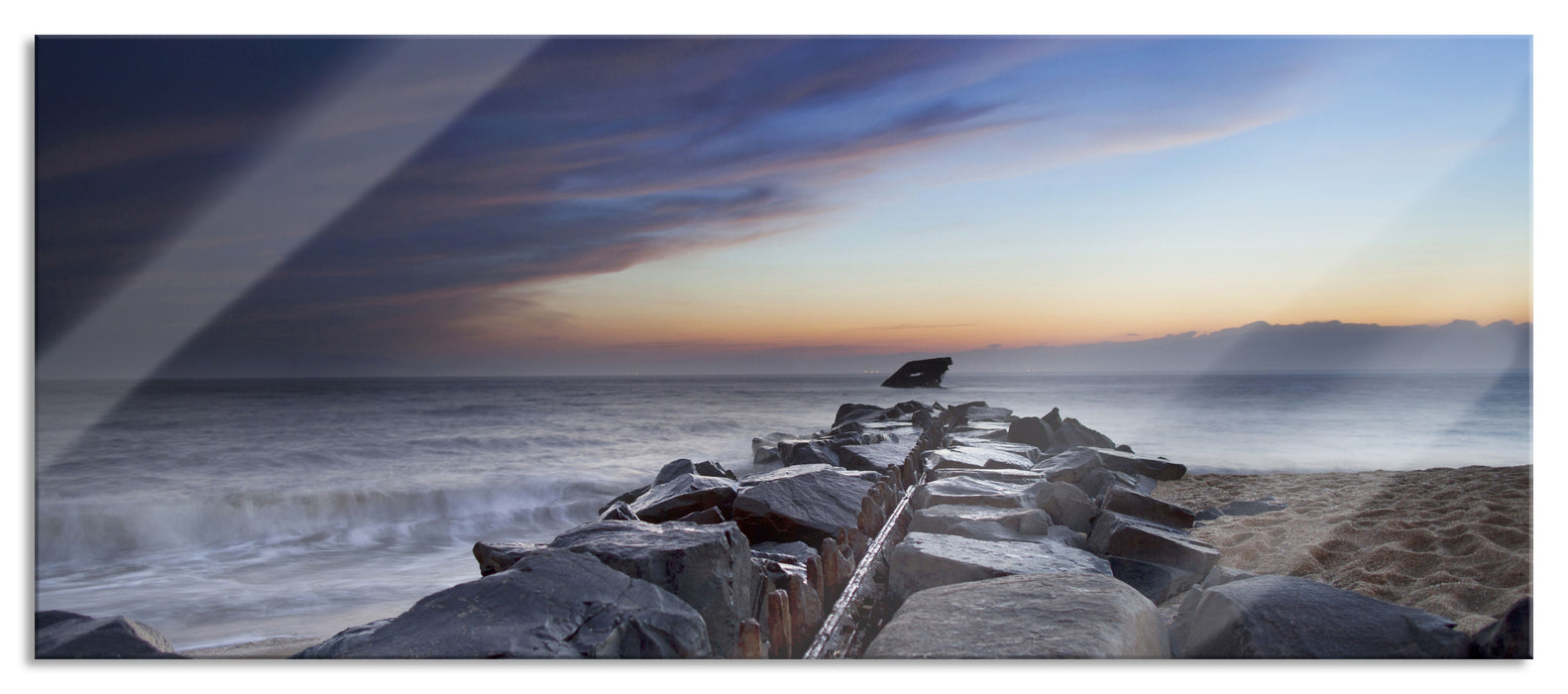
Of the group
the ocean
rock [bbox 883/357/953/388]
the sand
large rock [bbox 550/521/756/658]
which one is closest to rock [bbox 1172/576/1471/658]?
the sand

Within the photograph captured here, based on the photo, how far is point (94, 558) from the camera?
4.21 m

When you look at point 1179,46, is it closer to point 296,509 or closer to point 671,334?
point 671,334

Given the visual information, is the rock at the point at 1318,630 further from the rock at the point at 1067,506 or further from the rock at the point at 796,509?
the rock at the point at 1067,506

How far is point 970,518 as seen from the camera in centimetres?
369

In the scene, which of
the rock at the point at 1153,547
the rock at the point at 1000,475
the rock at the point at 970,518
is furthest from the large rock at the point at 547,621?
the rock at the point at 1000,475

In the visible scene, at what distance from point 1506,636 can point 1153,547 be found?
1.25 m

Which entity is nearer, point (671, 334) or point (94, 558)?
point (94, 558)

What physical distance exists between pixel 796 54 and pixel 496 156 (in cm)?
207

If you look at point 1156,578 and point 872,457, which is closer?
point 1156,578

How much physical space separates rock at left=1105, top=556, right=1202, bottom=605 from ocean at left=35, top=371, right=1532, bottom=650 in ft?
4.98

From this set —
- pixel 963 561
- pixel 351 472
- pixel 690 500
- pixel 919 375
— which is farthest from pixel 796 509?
pixel 919 375

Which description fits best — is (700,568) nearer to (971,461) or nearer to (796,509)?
(796,509)

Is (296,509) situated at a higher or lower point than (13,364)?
lower
